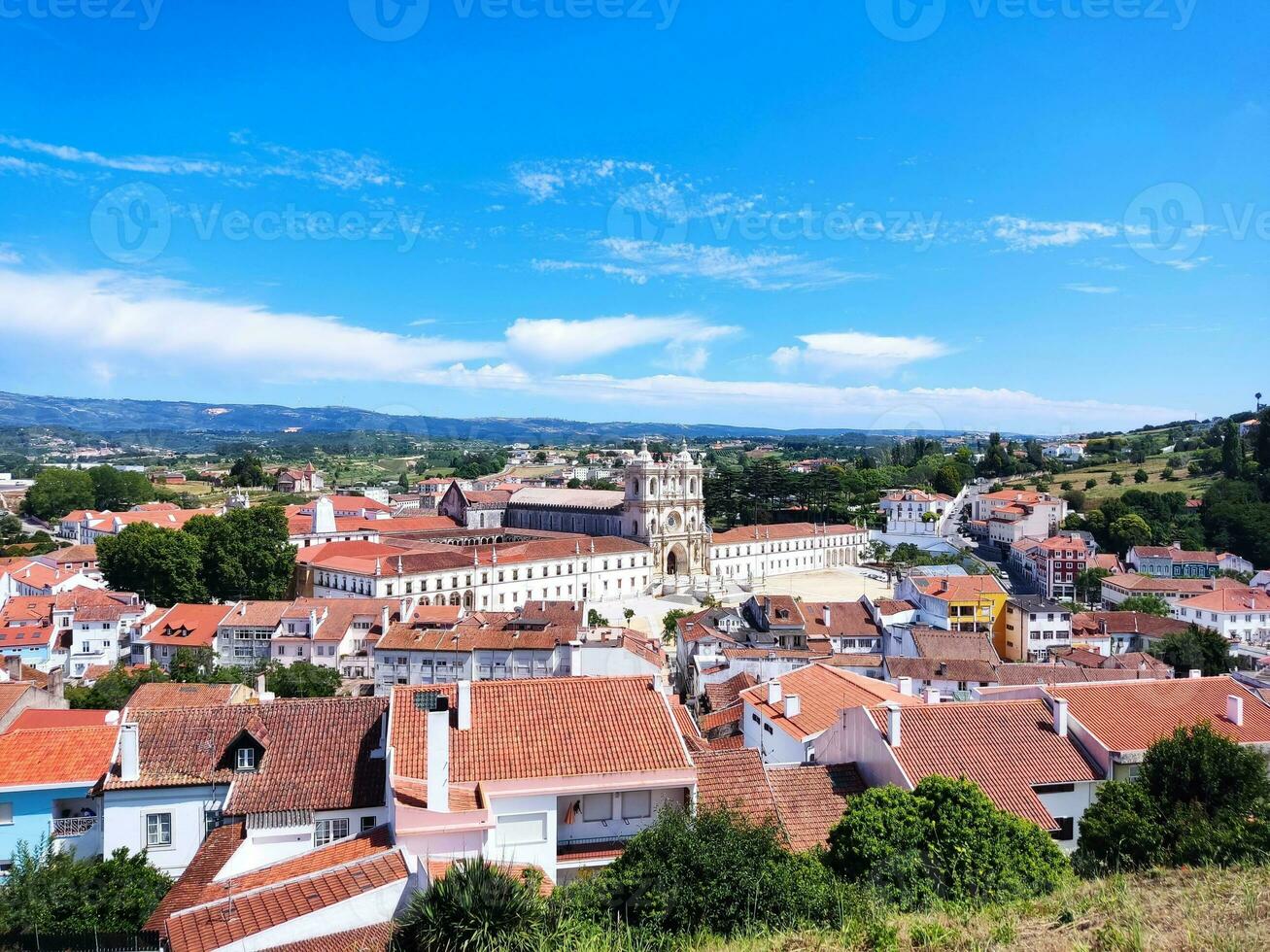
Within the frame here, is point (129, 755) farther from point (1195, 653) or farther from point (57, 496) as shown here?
point (57, 496)

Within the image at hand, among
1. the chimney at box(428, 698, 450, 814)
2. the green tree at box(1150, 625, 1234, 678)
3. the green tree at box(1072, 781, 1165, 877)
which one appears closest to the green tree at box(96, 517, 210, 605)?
the chimney at box(428, 698, 450, 814)

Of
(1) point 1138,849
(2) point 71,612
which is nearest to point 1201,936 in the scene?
(1) point 1138,849

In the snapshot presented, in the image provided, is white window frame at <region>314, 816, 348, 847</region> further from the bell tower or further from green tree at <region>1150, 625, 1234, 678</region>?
the bell tower

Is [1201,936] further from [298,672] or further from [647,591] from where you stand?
[647,591]

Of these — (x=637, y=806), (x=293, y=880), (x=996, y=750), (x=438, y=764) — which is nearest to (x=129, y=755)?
(x=293, y=880)

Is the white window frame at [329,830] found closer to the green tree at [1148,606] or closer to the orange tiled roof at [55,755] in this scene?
the orange tiled roof at [55,755]

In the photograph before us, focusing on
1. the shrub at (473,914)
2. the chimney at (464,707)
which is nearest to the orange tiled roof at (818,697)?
the chimney at (464,707)
